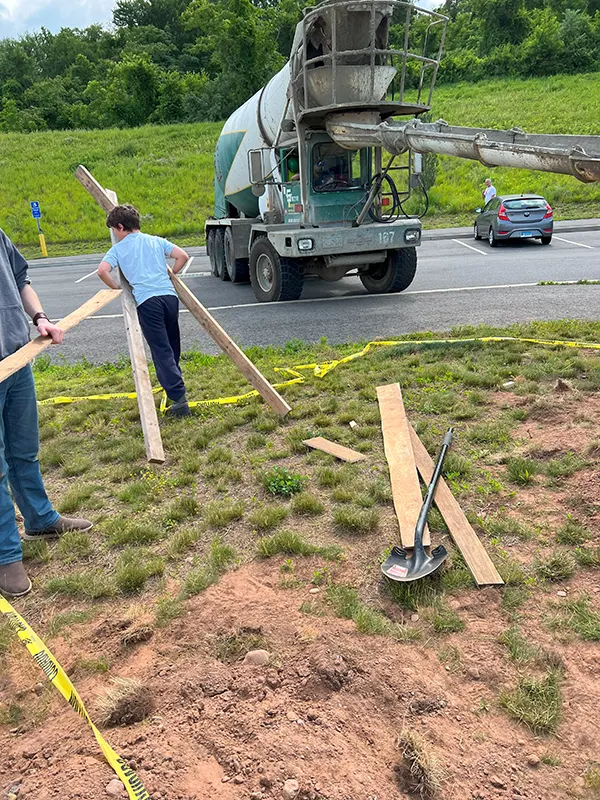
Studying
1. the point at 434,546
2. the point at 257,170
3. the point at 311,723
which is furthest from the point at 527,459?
the point at 257,170

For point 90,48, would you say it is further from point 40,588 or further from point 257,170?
point 40,588

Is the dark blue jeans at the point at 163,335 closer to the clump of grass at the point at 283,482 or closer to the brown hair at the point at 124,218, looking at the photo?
the brown hair at the point at 124,218

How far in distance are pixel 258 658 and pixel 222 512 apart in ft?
4.61

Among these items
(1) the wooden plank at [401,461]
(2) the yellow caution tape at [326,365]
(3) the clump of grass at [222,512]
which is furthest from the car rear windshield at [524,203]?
(3) the clump of grass at [222,512]

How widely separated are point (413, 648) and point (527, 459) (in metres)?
2.01

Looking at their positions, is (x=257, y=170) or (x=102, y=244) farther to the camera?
(x=102, y=244)

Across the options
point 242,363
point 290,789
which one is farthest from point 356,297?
point 290,789

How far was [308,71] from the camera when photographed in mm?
9438

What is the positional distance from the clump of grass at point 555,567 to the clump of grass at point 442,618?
1.82 ft

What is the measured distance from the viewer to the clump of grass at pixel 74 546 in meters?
3.75

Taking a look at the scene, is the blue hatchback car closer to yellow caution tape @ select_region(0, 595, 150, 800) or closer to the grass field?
the grass field

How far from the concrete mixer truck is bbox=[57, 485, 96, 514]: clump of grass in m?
5.62

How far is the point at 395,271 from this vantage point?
10.8m

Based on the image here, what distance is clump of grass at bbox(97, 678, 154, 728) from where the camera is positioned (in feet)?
8.04
